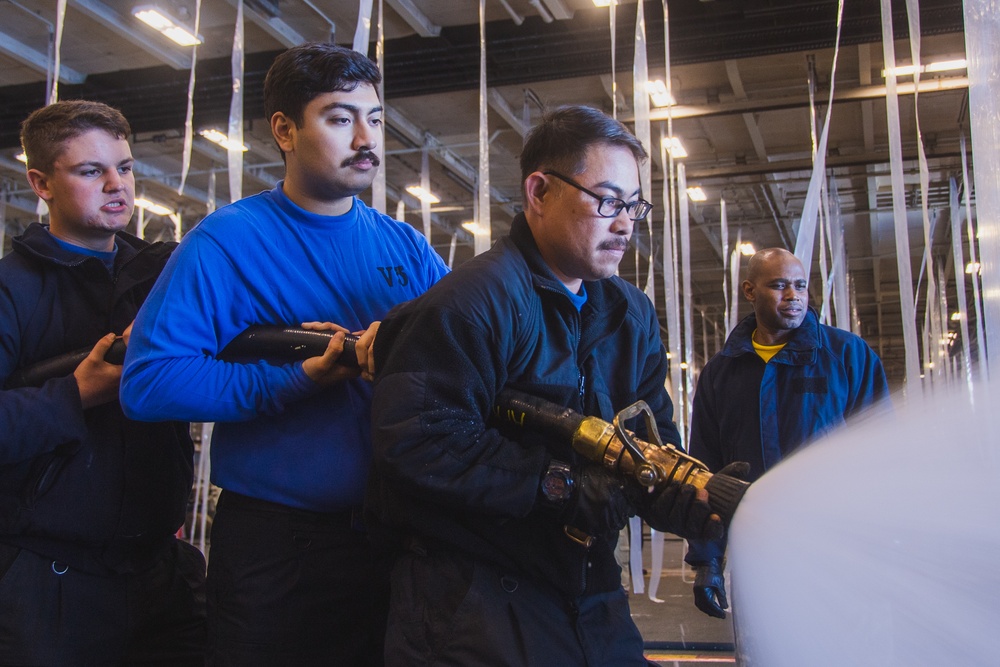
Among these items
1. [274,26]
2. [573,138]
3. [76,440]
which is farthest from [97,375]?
[274,26]

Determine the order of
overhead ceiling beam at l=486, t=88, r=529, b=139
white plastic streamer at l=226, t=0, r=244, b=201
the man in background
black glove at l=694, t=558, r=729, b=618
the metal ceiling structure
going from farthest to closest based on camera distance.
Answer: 1. overhead ceiling beam at l=486, t=88, r=529, b=139
2. the metal ceiling structure
3. the man in background
4. black glove at l=694, t=558, r=729, b=618
5. white plastic streamer at l=226, t=0, r=244, b=201

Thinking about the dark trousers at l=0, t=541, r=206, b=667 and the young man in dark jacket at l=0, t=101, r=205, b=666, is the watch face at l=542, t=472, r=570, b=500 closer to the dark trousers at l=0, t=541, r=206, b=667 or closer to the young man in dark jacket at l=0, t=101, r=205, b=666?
the young man in dark jacket at l=0, t=101, r=205, b=666

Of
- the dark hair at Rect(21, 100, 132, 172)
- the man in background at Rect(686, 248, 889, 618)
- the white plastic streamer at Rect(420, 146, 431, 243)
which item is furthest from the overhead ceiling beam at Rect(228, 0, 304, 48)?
the dark hair at Rect(21, 100, 132, 172)

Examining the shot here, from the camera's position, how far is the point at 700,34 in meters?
6.42

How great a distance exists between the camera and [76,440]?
5.88ft

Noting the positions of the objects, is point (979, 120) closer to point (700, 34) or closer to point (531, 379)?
point (531, 379)

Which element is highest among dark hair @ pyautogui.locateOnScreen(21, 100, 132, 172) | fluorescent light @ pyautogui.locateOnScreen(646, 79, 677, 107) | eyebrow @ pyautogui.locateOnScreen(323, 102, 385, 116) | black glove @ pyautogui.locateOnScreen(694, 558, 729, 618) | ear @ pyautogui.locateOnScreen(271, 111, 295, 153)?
fluorescent light @ pyautogui.locateOnScreen(646, 79, 677, 107)

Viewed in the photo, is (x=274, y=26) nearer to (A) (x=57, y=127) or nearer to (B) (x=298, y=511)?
(A) (x=57, y=127)

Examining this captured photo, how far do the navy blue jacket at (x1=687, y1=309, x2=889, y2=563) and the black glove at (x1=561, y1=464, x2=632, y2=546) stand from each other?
2403mm

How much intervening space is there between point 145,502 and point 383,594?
1.93 feet

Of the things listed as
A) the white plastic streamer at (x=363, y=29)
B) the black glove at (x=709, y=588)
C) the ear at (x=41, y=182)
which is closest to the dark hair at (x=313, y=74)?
the ear at (x=41, y=182)

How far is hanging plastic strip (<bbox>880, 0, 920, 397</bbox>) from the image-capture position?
254cm

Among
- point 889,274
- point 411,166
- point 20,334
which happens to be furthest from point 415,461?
point 889,274

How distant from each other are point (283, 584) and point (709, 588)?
90.3 inches
